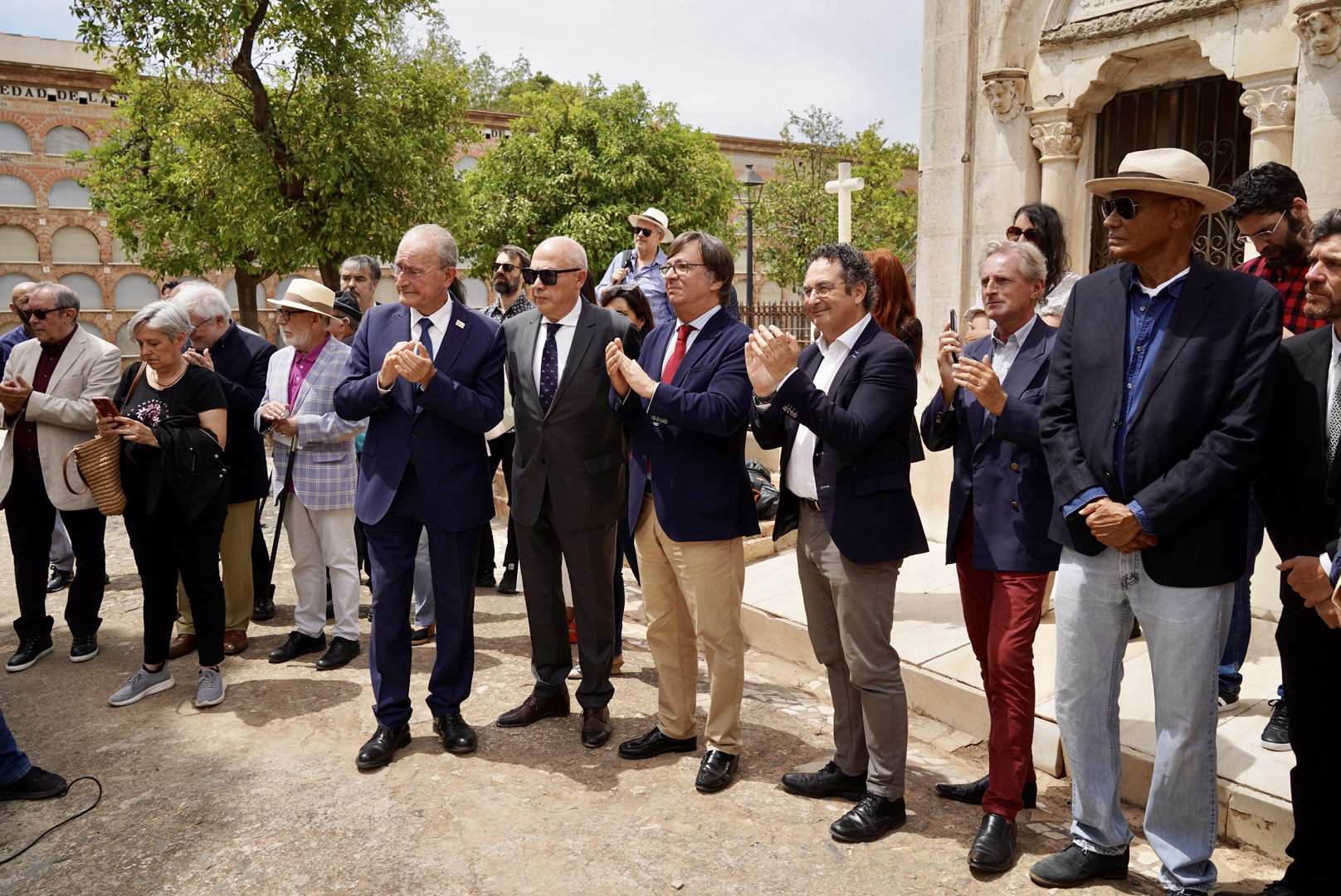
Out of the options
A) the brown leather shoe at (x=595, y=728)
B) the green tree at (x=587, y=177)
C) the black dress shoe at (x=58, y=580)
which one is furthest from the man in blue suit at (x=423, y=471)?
the green tree at (x=587, y=177)

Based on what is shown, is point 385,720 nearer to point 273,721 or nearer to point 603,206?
point 273,721

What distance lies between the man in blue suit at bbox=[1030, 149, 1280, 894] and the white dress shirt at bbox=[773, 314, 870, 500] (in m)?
0.81

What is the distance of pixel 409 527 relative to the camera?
15.4 feet

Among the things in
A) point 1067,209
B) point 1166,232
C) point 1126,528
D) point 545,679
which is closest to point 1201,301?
point 1166,232

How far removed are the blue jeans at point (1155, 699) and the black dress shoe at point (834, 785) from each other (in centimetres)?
90

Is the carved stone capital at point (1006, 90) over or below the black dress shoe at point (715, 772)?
over

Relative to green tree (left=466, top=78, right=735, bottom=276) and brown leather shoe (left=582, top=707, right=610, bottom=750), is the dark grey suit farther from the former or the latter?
green tree (left=466, top=78, right=735, bottom=276)

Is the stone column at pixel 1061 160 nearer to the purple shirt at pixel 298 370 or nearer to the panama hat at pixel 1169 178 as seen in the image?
the panama hat at pixel 1169 178

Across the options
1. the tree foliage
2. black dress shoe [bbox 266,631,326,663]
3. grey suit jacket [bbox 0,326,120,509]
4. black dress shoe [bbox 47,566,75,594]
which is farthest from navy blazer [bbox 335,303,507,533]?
the tree foliage

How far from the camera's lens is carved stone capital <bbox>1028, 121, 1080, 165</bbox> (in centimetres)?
803

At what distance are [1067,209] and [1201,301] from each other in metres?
5.62

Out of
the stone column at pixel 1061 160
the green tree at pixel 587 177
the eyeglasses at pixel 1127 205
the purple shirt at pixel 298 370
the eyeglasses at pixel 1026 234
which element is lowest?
the purple shirt at pixel 298 370

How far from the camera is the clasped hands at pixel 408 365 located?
4.21 meters

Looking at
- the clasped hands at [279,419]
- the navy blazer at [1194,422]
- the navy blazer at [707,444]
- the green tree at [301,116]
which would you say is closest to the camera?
the navy blazer at [1194,422]
